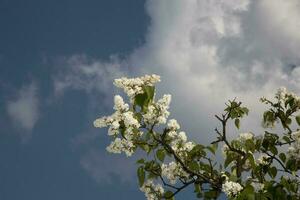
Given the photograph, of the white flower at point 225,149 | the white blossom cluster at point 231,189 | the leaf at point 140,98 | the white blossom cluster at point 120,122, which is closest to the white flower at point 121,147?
the white blossom cluster at point 120,122

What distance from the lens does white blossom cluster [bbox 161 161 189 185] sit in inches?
382

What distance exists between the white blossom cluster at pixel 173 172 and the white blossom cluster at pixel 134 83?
1.91 meters

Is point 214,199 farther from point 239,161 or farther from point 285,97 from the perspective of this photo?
point 285,97

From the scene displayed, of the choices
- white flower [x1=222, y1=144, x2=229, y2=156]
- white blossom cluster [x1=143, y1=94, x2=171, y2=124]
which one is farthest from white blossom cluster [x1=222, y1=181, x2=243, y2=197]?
white flower [x1=222, y1=144, x2=229, y2=156]

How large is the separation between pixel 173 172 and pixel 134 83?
7.03 ft

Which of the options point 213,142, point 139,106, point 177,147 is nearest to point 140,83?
point 139,106

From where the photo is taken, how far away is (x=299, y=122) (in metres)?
9.94

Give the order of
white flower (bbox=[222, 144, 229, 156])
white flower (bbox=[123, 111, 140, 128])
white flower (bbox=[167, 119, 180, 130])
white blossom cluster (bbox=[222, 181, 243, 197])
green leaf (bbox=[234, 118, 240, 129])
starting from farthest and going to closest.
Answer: white flower (bbox=[222, 144, 229, 156]) < green leaf (bbox=[234, 118, 240, 129]) < white flower (bbox=[167, 119, 180, 130]) < white flower (bbox=[123, 111, 140, 128]) < white blossom cluster (bbox=[222, 181, 243, 197])

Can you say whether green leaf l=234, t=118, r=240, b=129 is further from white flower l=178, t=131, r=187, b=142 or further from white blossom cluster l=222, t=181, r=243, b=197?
white blossom cluster l=222, t=181, r=243, b=197

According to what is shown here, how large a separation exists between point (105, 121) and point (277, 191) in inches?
108

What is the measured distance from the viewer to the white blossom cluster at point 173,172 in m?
9.70

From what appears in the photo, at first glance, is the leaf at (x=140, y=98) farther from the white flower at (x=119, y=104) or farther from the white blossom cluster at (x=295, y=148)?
the white blossom cluster at (x=295, y=148)

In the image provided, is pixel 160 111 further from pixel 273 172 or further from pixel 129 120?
pixel 273 172

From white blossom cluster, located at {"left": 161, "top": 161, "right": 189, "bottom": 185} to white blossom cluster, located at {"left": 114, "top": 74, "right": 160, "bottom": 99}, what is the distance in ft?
6.28
